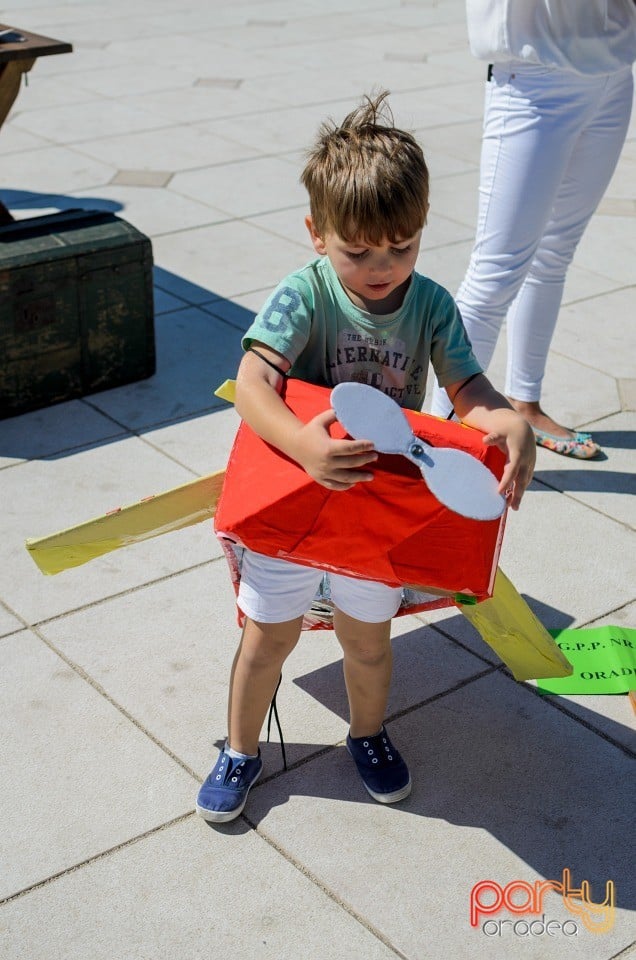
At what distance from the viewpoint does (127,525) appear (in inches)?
98.2

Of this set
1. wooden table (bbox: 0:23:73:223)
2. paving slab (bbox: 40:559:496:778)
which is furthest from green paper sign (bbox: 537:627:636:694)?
wooden table (bbox: 0:23:73:223)

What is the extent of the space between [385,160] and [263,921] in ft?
4.93

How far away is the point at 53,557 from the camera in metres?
2.51

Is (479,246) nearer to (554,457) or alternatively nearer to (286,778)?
(554,457)

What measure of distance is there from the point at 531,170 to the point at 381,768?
6.19 ft

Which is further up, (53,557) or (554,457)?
(53,557)

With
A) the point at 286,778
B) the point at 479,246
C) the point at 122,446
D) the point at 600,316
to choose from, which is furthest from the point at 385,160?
the point at 600,316

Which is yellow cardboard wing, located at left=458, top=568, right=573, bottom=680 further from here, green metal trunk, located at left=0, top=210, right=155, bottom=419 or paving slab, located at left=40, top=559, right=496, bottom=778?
green metal trunk, located at left=0, top=210, right=155, bottom=419

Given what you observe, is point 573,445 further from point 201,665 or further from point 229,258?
point 229,258

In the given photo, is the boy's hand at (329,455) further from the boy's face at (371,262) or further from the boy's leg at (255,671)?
the boy's leg at (255,671)

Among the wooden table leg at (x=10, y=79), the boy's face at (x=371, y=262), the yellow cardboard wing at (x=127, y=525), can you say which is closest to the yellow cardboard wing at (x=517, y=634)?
the yellow cardboard wing at (x=127, y=525)

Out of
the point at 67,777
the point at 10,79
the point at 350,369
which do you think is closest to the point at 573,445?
the point at 350,369

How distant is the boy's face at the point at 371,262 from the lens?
6.91 feet

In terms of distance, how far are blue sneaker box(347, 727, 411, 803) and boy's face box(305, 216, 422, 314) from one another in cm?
108
